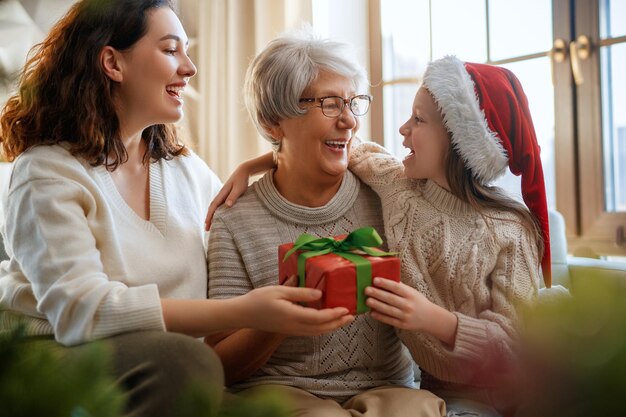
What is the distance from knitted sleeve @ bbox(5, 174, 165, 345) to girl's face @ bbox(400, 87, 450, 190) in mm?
619

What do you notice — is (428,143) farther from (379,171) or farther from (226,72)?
(226,72)

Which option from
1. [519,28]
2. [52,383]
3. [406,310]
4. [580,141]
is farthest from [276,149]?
[519,28]

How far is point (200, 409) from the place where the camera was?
280 mm

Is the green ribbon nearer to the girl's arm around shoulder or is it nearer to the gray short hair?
the girl's arm around shoulder

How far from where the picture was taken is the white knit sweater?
36.6 inches

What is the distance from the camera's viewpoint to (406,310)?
1.01m

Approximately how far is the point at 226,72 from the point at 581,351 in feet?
10.1

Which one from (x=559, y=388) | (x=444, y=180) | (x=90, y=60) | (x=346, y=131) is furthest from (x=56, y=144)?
(x=559, y=388)

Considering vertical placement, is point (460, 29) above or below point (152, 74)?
above

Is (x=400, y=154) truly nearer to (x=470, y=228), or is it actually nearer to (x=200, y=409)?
(x=470, y=228)

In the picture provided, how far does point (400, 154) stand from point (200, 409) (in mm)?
2920

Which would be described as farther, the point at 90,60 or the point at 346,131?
the point at 346,131

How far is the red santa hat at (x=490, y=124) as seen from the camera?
1199 millimetres

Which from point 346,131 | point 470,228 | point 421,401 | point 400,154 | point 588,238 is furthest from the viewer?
point 400,154
